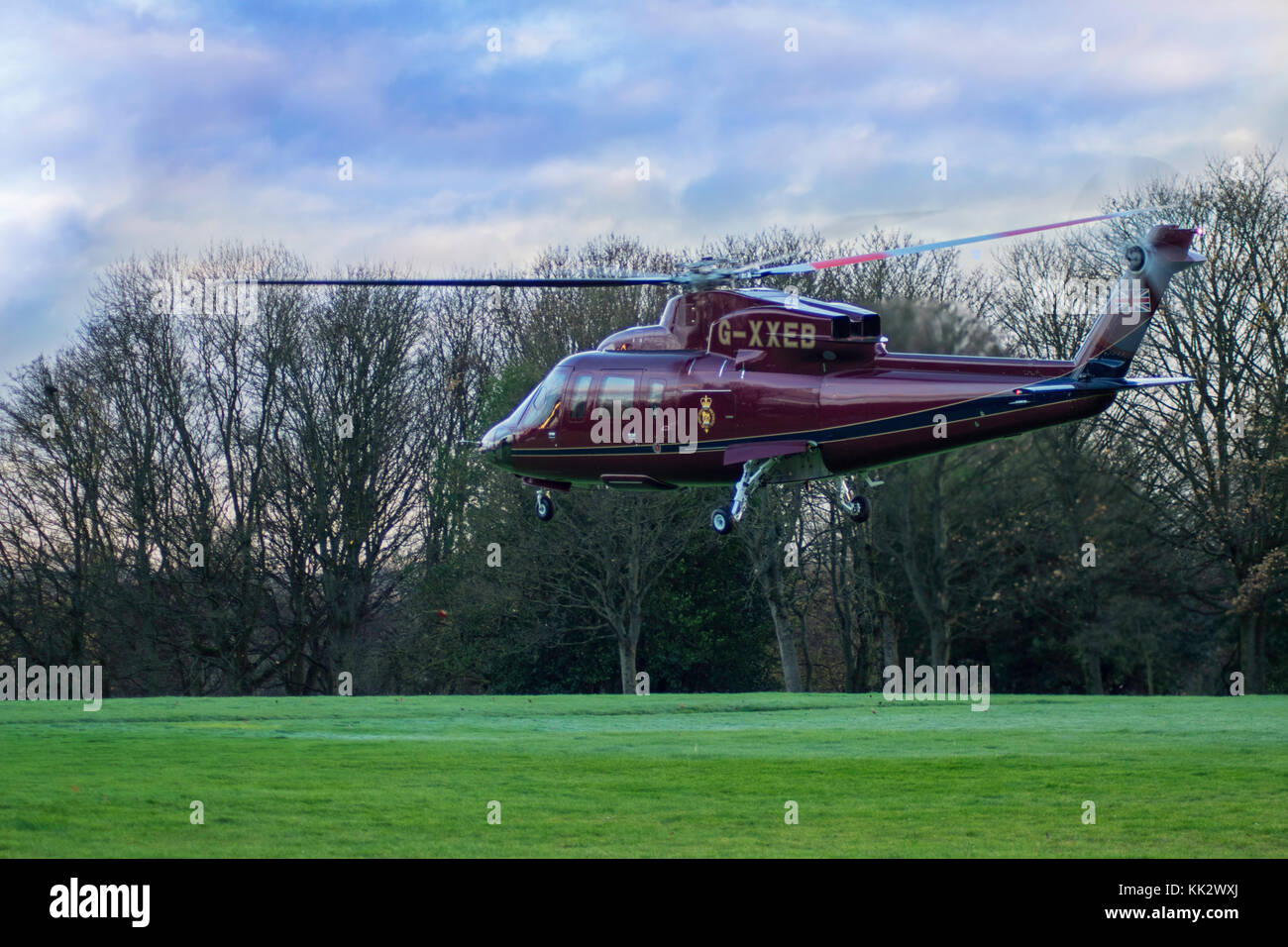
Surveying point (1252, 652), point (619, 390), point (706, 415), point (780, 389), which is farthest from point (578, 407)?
point (1252, 652)

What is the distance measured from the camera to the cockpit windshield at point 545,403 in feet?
82.1

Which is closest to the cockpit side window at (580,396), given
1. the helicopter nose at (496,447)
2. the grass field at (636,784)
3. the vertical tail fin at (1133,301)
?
the helicopter nose at (496,447)

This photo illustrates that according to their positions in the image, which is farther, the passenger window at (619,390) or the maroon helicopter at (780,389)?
the passenger window at (619,390)

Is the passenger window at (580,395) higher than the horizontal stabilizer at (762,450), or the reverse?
the passenger window at (580,395)

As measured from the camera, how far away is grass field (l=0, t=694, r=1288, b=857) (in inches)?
623

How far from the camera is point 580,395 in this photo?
24.7m

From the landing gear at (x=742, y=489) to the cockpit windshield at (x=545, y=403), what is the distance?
11.1 feet

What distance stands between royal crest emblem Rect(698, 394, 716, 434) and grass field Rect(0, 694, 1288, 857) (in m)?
4.75

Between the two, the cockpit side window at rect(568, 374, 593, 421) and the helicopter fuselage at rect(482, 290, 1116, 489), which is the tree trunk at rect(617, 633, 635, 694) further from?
the cockpit side window at rect(568, 374, 593, 421)

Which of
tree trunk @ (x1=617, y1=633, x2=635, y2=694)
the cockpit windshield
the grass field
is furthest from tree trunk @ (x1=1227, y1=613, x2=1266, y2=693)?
the cockpit windshield

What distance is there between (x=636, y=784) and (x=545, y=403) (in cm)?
775

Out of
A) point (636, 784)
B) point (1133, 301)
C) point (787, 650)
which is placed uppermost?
point (1133, 301)

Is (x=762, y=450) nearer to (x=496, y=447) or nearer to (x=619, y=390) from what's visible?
(x=619, y=390)

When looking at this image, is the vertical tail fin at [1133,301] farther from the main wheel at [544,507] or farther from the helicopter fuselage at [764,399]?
the main wheel at [544,507]
